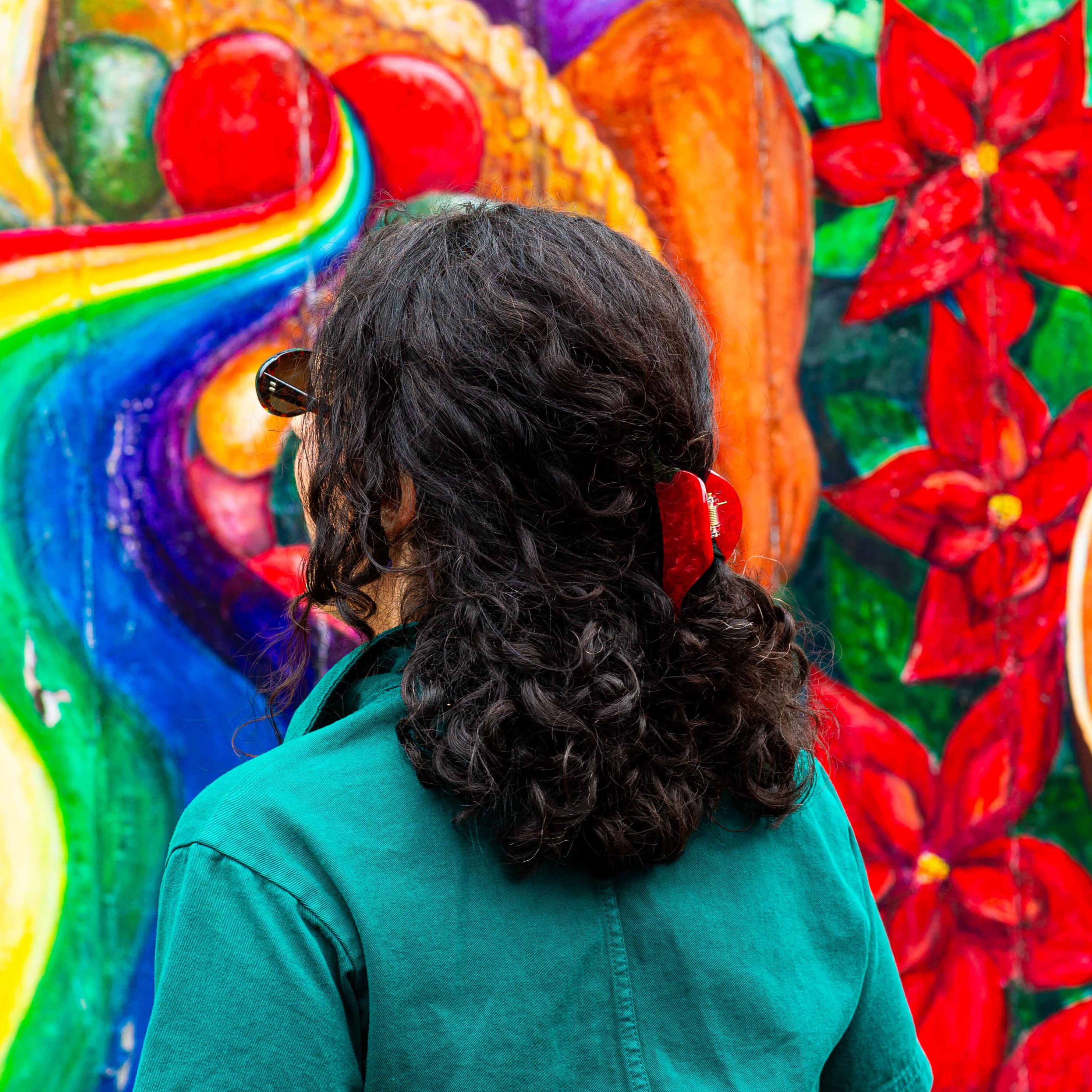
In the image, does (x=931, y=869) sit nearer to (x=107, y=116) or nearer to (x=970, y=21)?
(x=970, y=21)

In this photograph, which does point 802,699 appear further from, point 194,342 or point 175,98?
point 175,98

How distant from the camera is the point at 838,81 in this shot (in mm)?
2189

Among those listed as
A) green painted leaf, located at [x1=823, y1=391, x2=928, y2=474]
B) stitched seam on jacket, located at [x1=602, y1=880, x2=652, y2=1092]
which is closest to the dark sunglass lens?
stitched seam on jacket, located at [x1=602, y1=880, x2=652, y2=1092]

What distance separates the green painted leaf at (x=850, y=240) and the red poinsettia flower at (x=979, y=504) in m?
0.20

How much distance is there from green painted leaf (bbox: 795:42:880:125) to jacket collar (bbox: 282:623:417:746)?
1.76 m

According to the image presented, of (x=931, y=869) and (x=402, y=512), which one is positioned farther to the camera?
(x=931, y=869)

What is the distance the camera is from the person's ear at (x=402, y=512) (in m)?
0.87

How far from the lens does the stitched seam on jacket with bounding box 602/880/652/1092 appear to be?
79 cm

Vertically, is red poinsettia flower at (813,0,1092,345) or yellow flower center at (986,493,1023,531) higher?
red poinsettia flower at (813,0,1092,345)

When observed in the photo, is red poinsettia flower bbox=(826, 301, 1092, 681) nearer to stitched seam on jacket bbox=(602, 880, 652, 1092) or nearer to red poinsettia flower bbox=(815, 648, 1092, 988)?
red poinsettia flower bbox=(815, 648, 1092, 988)

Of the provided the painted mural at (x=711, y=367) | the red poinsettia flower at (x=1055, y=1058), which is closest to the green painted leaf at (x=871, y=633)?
the painted mural at (x=711, y=367)

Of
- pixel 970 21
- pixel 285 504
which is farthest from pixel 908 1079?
pixel 970 21

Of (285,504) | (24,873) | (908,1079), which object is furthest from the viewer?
(285,504)

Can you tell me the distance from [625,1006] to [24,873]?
1.43 meters
